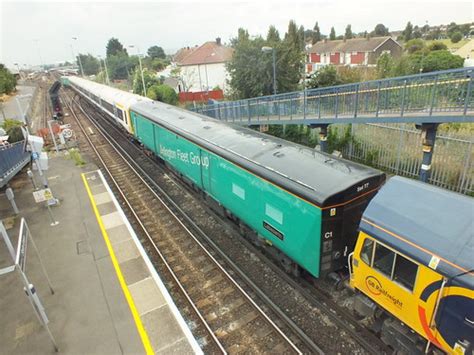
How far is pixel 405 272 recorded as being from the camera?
5395 mm

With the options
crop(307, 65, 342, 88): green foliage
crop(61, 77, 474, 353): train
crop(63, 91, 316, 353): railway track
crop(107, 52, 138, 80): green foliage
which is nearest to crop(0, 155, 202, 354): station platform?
crop(63, 91, 316, 353): railway track

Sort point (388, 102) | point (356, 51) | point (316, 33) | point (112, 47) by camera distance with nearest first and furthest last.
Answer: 1. point (388, 102)
2. point (356, 51)
3. point (316, 33)
4. point (112, 47)

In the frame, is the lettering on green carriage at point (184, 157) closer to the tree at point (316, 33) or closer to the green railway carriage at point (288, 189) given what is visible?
the green railway carriage at point (288, 189)

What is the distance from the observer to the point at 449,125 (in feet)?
48.8

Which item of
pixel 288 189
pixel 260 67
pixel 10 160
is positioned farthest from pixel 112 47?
pixel 288 189

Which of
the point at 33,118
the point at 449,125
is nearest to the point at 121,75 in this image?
the point at 33,118

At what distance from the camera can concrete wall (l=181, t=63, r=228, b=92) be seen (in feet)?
169

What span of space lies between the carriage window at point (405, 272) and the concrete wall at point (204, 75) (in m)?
48.4

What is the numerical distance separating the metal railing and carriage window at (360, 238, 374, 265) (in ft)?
A: 21.6

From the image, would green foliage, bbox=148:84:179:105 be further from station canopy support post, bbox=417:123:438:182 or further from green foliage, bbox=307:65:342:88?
station canopy support post, bbox=417:123:438:182

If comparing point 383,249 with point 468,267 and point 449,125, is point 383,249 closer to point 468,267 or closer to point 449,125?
point 468,267

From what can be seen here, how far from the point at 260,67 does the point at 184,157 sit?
753 inches

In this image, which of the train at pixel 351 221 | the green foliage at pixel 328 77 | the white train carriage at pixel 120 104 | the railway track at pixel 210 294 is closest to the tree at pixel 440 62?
the green foliage at pixel 328 77

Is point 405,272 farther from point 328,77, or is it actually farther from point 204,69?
point 204,69
